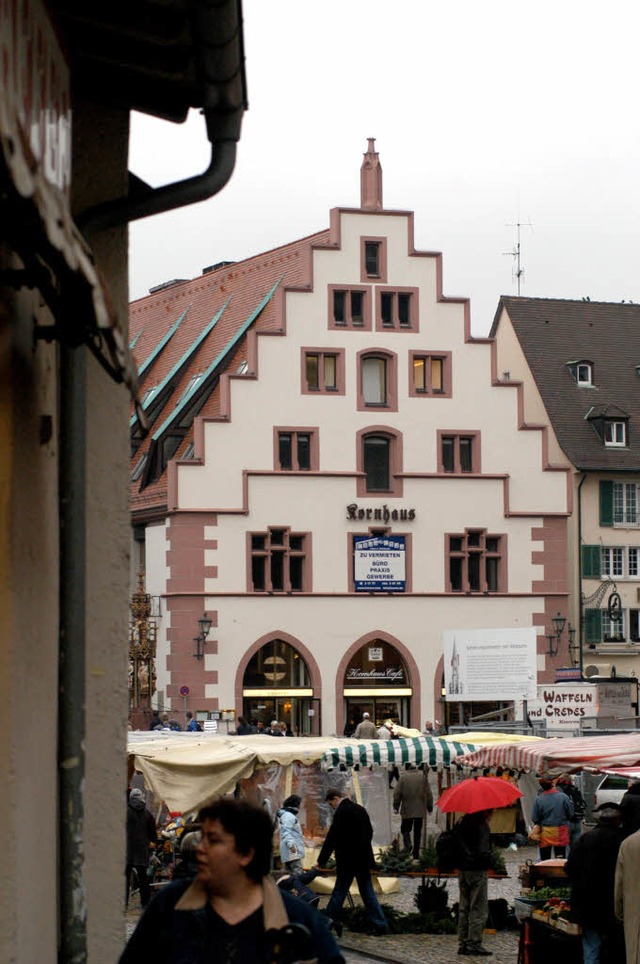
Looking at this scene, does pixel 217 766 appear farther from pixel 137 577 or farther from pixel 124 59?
pixel 137 577

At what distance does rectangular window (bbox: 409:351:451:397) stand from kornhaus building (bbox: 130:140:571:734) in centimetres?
5

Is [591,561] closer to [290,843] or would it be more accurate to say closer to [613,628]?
[613,628]

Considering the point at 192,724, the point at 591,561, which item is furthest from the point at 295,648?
the point at 591,561

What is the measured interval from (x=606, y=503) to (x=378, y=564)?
345 inches

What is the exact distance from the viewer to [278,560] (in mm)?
49031

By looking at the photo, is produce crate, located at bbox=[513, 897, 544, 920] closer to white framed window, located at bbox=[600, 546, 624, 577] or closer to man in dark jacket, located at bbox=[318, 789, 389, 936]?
man in dark jacket, located at bbox=[318, 789, 389, 936]

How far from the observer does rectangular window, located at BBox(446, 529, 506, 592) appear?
50.3 metres

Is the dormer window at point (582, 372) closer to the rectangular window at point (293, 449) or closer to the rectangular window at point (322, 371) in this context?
the rectangular window at point (322, 371)

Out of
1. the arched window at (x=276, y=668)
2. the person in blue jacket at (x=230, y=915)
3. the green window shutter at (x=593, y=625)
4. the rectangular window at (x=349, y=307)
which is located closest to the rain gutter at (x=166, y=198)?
the person in blue jacket at (x=230, y=915)

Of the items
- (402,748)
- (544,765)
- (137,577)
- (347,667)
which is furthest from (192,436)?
(544,765)

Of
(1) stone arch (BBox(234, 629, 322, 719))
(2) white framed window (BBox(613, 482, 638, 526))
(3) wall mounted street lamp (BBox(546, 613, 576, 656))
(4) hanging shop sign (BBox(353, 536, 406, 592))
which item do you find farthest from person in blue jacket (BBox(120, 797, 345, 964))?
Answer: (2) white framed window (BBox(613, 482, 638, 526))

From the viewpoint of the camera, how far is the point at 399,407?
49.8m

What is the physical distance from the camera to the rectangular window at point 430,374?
164 ft

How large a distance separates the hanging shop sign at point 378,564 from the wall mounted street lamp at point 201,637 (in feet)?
13.8
